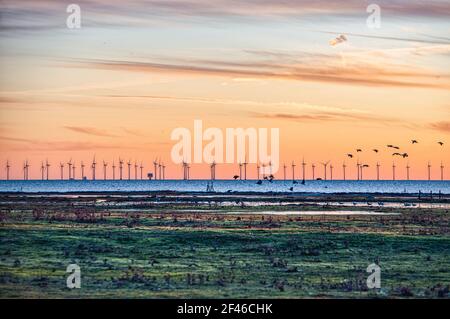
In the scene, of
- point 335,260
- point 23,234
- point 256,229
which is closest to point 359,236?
point 256,229

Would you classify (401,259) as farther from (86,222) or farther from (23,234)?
(86,222)

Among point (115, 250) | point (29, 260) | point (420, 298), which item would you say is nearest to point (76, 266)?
point (29, 260)

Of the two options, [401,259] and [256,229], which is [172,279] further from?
[256,229]

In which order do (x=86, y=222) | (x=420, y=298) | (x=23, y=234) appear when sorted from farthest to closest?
(x=86, y=222), (x=23, y=234), (x=420, y=298)

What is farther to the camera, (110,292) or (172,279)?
(172,279)

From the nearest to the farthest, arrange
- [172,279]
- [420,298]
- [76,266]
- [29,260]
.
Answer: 1. [420,298]
2. [172,279]
3. [76,266]
4. [29,260]

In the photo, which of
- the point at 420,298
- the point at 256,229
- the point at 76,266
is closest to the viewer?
the point at 420,298
